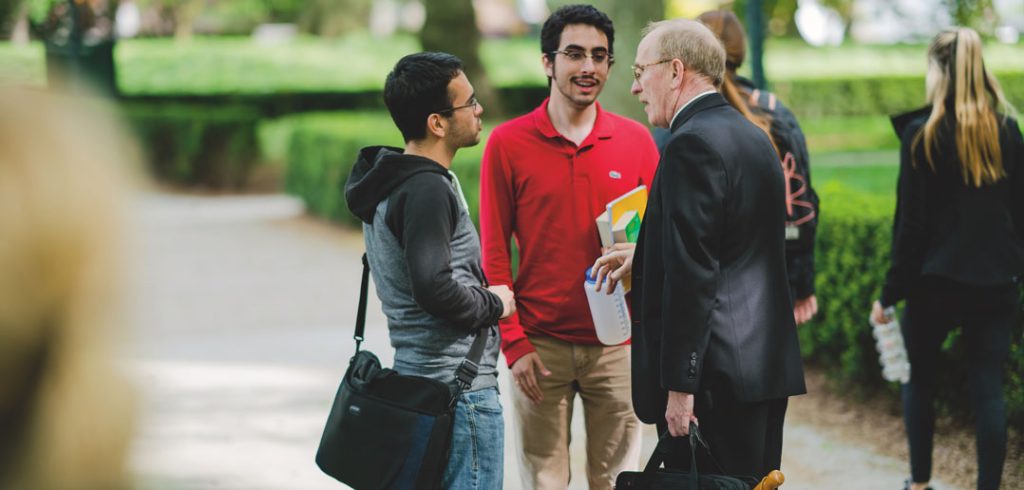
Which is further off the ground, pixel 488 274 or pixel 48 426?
pixel 48 426

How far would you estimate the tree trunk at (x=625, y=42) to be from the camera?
361 inches

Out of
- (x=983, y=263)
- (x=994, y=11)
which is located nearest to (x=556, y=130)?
(x=983, y=263)

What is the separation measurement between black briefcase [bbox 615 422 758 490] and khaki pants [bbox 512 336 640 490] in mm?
733

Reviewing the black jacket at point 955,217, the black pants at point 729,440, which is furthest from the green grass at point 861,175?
the black pants at point 729,440

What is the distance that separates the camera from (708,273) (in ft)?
10.5

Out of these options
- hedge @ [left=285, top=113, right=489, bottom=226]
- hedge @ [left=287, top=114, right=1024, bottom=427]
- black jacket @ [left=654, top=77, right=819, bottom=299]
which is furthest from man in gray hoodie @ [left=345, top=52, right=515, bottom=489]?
hedge @ [left=285, top=113, right=489, bottom=226]

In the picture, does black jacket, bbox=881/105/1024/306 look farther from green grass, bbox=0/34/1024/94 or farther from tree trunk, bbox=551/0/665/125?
green grass, bbox=0/34/1024/94

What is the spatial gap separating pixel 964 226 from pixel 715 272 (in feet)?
5.97

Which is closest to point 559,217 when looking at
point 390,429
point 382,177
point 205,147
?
point 382,177

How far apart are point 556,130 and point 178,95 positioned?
22.8 m

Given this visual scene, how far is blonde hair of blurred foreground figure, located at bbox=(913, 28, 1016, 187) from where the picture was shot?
4.54m

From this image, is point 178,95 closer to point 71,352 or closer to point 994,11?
point 994,11

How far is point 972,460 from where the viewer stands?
5.62m

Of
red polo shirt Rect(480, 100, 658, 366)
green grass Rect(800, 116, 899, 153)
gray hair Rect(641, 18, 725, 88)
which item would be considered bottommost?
green grass Rect(800, 116, 899, 153)
